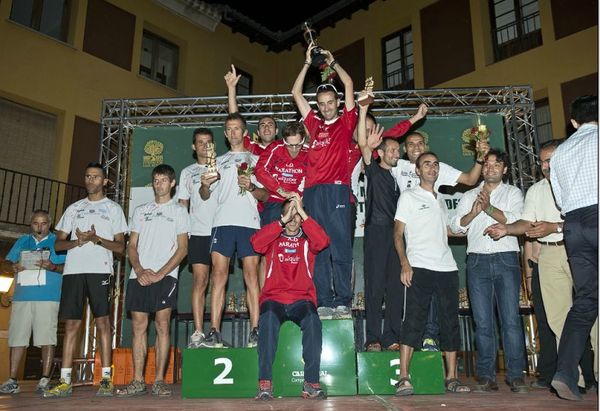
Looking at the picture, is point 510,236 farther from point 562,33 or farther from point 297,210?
point 562,33

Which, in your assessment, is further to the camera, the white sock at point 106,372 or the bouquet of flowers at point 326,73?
the bouquet of flowers at point 326,73

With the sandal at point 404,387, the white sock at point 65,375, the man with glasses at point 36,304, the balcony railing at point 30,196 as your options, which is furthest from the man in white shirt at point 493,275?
the balcony railing at point 30,196

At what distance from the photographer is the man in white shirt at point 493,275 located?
3.95 meters

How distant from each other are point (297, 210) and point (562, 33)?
937 centimetres

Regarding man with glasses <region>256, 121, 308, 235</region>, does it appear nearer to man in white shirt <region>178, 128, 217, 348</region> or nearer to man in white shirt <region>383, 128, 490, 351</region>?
man in white shirt <region>178, 128, 217, 348</region>

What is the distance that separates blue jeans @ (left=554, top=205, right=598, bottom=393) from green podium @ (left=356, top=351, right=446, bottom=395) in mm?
929

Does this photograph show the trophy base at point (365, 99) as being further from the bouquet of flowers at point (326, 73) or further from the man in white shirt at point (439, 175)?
the man in white shirt at point (439, 175)

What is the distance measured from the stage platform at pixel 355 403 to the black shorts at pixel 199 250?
125 cm

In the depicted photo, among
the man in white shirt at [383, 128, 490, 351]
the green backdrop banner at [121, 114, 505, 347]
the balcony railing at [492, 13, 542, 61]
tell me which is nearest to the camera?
the man in white shirt at [383, 128, 490, 351]

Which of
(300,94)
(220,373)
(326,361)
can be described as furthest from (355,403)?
(300,94)

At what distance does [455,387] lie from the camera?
399cm

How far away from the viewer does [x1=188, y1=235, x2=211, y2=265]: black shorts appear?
15.6 feet

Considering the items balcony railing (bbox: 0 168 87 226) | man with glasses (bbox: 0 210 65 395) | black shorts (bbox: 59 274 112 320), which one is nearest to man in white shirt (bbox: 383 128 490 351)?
black shorts (bbox: 59 274 112 320)

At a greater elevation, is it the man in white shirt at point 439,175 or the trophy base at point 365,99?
the trophy base at point 365,99
